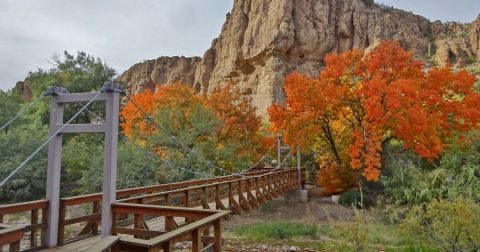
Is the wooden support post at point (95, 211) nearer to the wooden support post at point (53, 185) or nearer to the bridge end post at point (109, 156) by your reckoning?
the wooden support post at point (53, 185)

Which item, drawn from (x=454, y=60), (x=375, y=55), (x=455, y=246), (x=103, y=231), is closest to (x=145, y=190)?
(x=103, y=231)

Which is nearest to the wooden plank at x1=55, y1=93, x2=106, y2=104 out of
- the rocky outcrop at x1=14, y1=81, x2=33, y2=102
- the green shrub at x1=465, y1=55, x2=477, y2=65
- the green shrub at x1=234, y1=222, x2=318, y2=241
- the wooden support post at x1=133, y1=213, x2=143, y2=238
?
the wooden support post at x1=133, y1=213, x2=143, y2=238

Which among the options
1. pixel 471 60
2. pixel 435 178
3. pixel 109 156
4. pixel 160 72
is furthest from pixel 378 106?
pixel 160 72

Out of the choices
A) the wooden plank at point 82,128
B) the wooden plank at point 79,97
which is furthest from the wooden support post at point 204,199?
the wooden plank at point 79,97

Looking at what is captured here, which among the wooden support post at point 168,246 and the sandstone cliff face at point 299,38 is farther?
the sandstone cliff face at point 299,38

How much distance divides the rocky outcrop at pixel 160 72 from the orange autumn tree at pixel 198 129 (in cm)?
3153

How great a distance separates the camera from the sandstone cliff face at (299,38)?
36312 millimetres

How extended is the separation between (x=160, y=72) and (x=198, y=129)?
40443mm

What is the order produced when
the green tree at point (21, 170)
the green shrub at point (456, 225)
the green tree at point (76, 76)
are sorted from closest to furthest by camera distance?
the green shrub at point (456, 225), the green tree at point (21, 170), the green tree at point (76, 76)

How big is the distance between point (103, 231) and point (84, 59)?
24.0 m

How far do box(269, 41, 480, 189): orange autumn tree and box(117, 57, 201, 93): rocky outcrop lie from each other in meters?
35.4

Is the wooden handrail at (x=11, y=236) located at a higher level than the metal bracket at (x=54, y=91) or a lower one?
lower

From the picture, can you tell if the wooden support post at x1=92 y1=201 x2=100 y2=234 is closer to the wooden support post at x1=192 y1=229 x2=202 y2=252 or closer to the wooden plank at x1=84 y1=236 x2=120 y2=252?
the wooden support post at x1=192 y1=229 x2=202 y2=252

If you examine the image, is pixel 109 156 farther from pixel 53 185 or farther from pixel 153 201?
pixel 153 201
